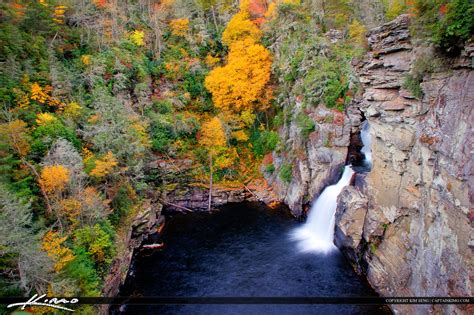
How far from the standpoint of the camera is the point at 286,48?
108 feet

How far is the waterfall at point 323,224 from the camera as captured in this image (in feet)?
78.0

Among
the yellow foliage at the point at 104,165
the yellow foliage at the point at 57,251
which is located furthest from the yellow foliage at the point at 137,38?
the yellow foliage at the point at 57,251

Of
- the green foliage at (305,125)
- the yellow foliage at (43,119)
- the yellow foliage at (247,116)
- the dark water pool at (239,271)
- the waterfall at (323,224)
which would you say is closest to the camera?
the dark water pool at (239,271)

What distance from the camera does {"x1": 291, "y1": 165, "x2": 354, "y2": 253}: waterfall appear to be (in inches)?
936

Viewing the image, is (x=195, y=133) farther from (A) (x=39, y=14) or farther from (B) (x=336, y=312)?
(B) (x=336, y=312)

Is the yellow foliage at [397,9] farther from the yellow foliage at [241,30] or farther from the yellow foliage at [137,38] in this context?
the yellow foliage at [137,38]

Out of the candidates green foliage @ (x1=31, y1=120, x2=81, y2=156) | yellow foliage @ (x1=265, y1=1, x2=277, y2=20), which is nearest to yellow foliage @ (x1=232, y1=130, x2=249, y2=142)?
yellow foliage @ (x1=265, y1=1, x2=277, y2=20)

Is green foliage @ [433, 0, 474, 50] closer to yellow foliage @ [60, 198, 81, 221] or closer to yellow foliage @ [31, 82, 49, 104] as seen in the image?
yellow foliage @ [60, 198, 81, 221]

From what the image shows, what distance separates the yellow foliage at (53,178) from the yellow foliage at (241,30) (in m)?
26.0

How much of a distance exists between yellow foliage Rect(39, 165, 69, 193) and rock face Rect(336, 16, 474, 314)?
1846 cm

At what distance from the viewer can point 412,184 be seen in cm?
1639

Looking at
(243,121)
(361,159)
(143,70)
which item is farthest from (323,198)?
(143,70)

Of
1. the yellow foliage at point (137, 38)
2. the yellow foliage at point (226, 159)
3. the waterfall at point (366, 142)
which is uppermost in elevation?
the yellow foliage at point (137, 38)

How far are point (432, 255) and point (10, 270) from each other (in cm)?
1962
